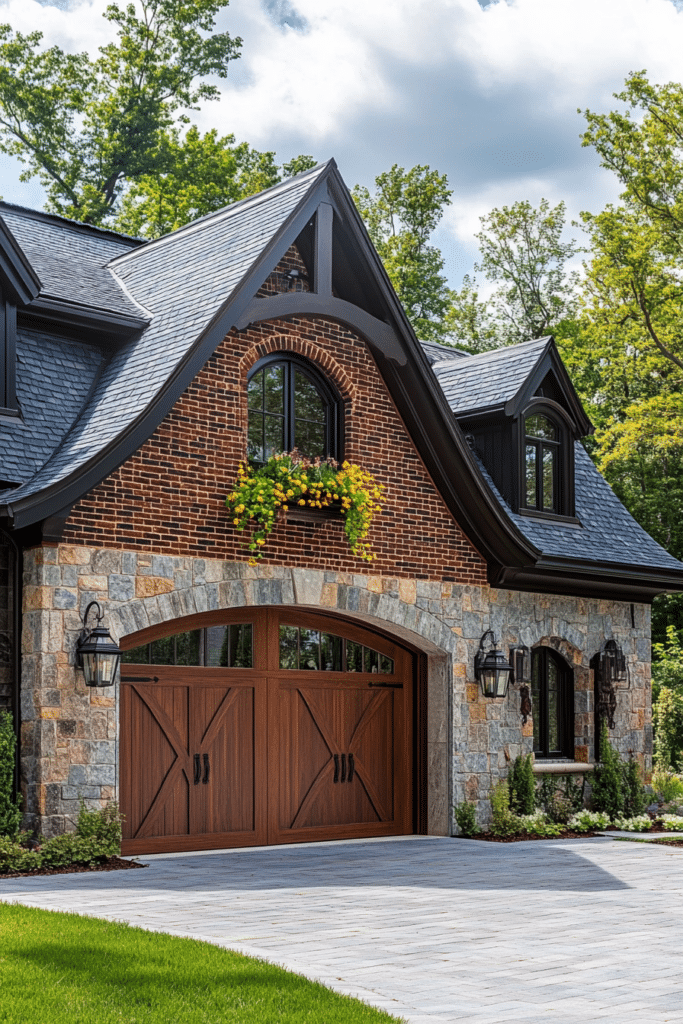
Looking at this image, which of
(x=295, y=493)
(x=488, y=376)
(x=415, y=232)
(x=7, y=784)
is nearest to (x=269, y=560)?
(x=295, y=493)

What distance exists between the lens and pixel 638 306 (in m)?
28.3

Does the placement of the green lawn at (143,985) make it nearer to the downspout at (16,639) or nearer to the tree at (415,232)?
the downspout at (16,639)

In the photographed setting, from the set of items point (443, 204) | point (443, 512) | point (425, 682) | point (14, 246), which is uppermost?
point (443, 204)

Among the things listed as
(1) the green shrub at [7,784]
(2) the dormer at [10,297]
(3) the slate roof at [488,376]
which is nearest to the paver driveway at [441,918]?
(1) the green shrub at [7,784]

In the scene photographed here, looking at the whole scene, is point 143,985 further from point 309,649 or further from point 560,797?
point 560,797

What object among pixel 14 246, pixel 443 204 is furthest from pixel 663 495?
pixel 14 246

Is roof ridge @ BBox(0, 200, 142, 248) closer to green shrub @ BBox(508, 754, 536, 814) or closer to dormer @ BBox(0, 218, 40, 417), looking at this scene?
dormer @ BBox(0, 218, 40, 417)

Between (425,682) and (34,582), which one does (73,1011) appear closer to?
(34,582)

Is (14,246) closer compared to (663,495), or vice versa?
(14,246)

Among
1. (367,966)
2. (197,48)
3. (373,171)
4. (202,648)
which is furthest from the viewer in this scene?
(373,171)

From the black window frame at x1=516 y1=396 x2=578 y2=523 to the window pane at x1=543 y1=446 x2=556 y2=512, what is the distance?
0.04 metres

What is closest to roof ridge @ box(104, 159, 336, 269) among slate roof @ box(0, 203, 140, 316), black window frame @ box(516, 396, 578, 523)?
slate roof @ box(0, 203, 140, 316)

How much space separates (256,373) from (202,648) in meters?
3.17

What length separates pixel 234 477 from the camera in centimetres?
1314
